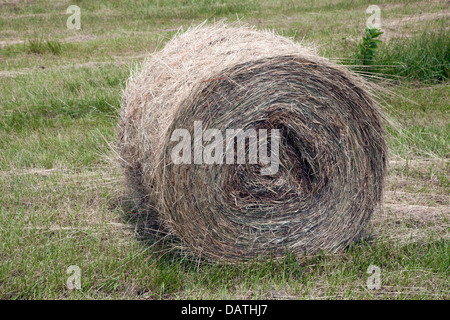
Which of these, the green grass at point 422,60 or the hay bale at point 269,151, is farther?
the green grass at point 422,60

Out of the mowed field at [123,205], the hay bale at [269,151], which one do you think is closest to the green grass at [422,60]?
the mowed field at [123,205]

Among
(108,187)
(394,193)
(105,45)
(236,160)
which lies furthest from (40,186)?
(105,45)

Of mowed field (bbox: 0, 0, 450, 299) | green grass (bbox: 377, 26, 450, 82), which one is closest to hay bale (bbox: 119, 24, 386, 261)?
mowed field (bbox: 0, 0, 450, 299)

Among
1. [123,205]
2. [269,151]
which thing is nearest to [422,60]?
[269,151]

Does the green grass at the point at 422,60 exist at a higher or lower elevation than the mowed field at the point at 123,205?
higher

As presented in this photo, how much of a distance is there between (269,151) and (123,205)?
149 cm

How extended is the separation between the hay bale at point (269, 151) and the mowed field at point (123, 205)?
0.21 m

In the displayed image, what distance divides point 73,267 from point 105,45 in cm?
761

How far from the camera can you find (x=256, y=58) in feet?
10.6

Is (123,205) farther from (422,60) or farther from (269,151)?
(422,60)

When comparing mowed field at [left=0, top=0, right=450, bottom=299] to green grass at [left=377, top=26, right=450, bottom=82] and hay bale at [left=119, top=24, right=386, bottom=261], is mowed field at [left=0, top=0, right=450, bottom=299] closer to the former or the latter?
green grass at [left=377, top=26, right=450, bottom=82]

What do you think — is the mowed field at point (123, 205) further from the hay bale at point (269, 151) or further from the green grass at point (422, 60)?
the hay bale at point (269, 151)

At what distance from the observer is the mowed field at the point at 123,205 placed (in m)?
3.17
